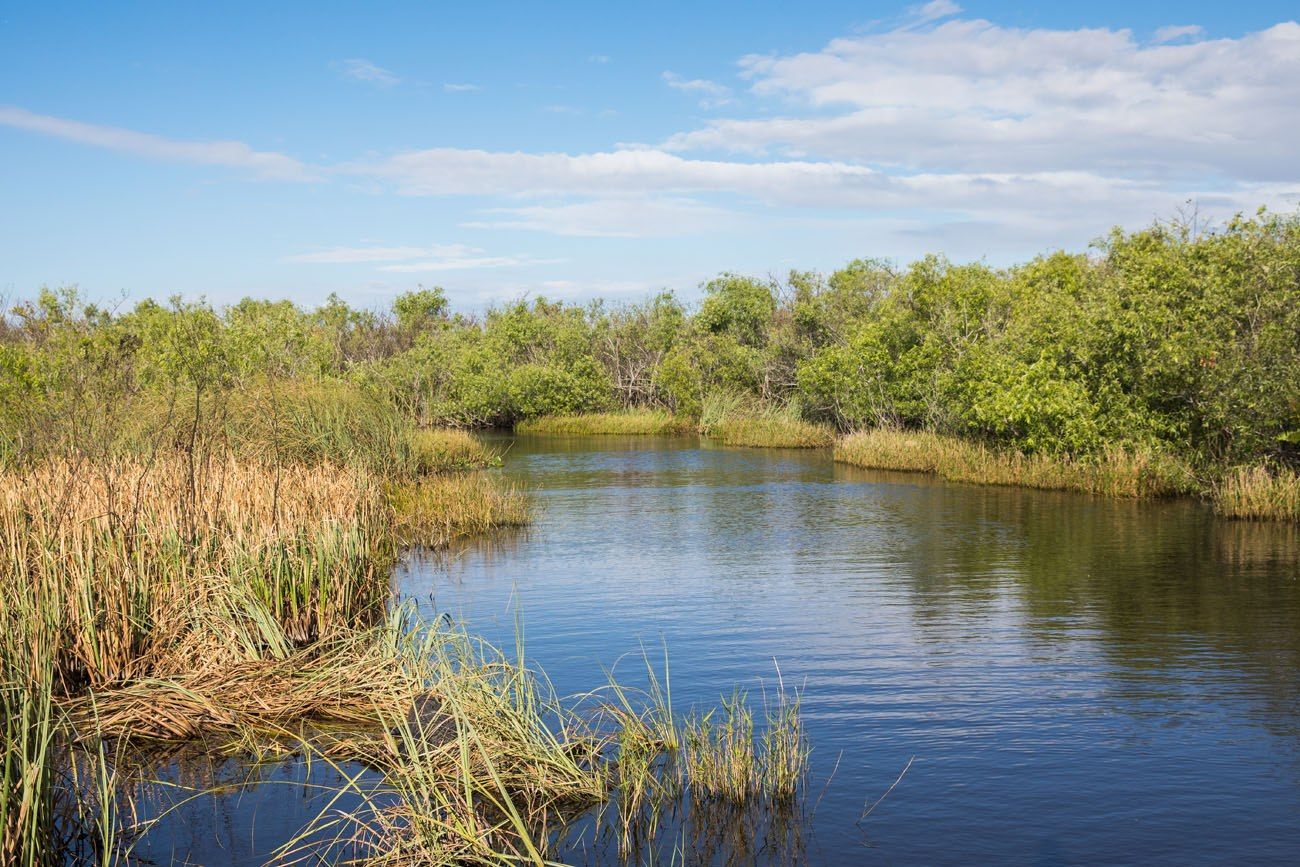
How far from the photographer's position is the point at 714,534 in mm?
22953

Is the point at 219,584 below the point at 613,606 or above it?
above

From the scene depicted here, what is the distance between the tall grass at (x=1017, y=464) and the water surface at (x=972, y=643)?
1.11 metres

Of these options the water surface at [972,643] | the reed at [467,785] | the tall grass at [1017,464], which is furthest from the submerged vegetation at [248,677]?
the tall grass at [1017,464]

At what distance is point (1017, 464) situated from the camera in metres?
29.9

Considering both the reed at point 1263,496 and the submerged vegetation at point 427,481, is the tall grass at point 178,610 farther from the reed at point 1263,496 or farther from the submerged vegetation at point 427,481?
the reed at point 1263,496

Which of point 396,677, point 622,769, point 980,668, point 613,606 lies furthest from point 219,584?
point 980,668

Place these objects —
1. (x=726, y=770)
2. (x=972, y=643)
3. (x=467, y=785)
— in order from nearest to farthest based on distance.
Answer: (x=467, y=785) < (x=726, y=770) < (x=972, y=643)

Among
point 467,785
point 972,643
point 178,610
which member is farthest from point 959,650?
point 178,610

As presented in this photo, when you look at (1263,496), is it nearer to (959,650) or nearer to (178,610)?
(959,650)

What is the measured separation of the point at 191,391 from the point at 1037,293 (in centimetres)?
2519

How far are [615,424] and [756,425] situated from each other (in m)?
10.7

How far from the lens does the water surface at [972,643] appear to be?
8188mm

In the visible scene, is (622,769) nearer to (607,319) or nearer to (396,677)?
(396,677)

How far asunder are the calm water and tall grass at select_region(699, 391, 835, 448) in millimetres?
17579
